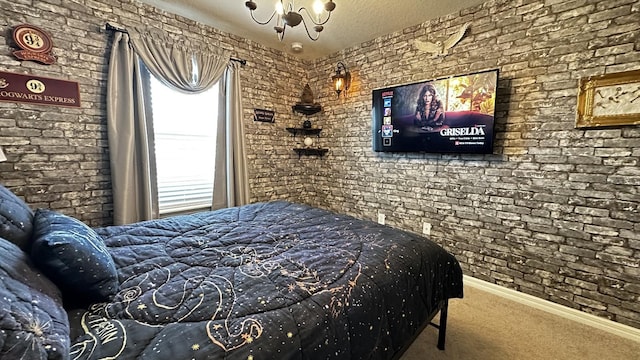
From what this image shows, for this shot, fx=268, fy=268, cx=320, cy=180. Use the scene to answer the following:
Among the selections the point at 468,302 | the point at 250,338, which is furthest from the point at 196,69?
the point at 468,302

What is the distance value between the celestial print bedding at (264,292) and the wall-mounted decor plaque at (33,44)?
159 cm

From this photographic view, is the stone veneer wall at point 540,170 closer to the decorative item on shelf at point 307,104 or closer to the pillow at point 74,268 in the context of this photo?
the decorative item on shelf at point 307,104

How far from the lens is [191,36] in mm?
2801

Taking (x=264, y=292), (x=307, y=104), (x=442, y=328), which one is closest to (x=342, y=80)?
(x=307, y=104)

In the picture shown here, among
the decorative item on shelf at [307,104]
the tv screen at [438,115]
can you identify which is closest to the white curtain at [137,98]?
the decorative item on shelf at [307,104]

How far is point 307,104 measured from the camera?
3.74 meters

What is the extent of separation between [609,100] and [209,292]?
271 centimetres

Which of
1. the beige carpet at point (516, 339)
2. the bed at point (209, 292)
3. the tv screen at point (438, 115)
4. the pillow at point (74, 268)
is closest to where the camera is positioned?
the bed at point (209, 292)

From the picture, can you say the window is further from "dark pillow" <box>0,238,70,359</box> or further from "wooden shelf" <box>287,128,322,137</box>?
"dark pillow" <box>0,238,70,359</box>

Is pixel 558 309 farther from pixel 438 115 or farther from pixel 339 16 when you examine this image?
pixel 339 16

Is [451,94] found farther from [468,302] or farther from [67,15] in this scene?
[67,15]

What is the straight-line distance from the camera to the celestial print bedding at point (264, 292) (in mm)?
787

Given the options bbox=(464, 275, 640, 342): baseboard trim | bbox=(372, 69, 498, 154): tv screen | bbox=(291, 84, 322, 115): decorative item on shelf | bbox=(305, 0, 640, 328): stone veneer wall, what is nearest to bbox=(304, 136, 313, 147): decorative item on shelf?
bbox=(291, 84, 322, 115): decorative item on shelf

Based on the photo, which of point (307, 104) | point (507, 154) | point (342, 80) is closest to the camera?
point (507, 154)
